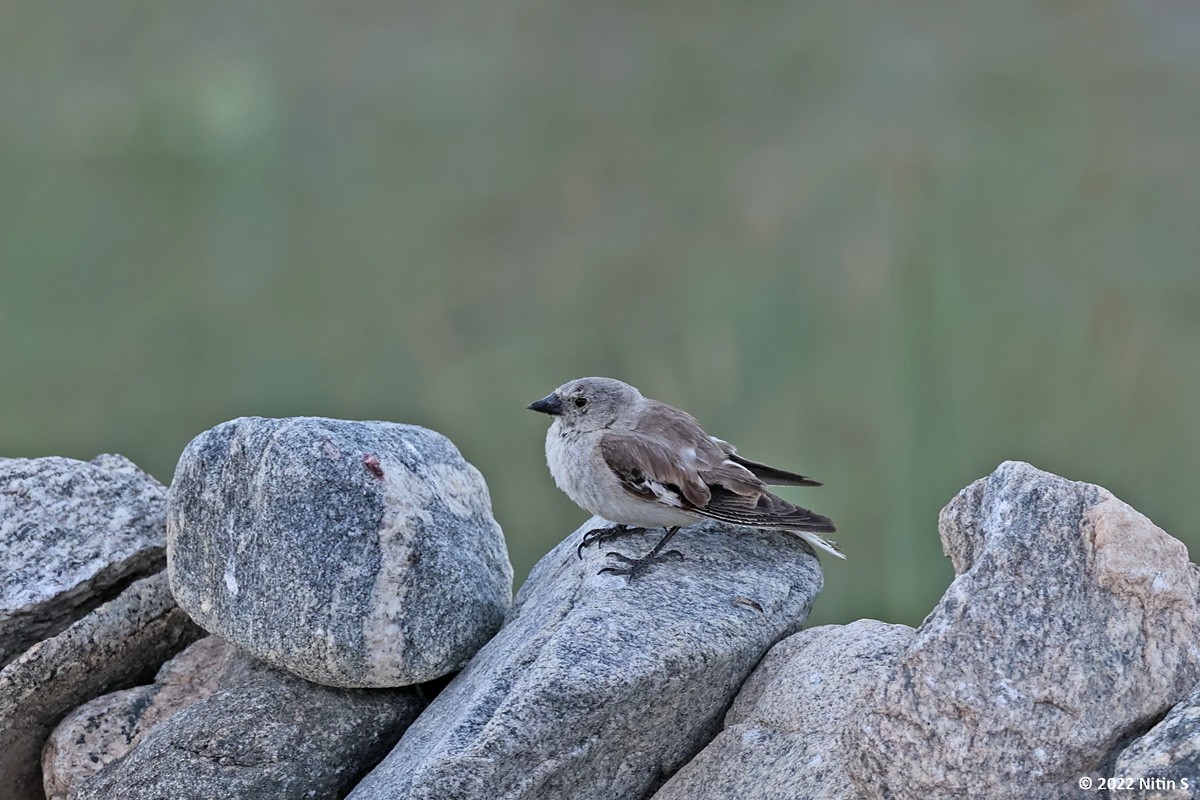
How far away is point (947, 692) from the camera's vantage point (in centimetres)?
266

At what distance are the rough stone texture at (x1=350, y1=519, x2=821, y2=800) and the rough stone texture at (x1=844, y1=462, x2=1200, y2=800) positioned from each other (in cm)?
65

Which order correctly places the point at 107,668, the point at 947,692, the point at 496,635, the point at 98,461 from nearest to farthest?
the point at 947,692
the point at 496,635
the point at 107,668
the point at 98,461

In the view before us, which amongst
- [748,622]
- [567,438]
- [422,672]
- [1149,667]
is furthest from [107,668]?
[1149,667]

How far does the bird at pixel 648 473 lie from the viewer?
374cm

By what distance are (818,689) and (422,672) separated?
1.20 m

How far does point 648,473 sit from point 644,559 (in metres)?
0.26

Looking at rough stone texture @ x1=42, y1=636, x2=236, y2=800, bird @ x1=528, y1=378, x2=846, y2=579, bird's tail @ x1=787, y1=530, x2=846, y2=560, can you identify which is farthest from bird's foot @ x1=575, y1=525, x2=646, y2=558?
rough stone texture @ x1=42, y1=636, x2=236, y2=800

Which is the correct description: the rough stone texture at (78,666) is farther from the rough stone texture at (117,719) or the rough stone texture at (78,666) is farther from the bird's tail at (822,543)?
the bird's tail at (822,543)

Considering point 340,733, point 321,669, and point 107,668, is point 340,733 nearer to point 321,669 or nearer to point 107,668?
point 321,669

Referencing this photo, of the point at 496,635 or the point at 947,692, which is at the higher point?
the point at 947,692

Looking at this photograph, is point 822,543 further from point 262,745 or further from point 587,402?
point 262,745

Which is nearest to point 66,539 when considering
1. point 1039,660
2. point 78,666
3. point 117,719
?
point 78,666

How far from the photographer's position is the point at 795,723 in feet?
10.8


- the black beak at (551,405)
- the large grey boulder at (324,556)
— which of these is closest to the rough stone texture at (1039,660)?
the large grey boulder at (324,556)
